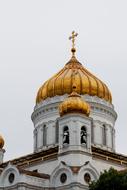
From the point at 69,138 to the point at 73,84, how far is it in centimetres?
716

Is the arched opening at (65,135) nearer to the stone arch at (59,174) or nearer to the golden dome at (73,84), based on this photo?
the stone arch at (59,174)

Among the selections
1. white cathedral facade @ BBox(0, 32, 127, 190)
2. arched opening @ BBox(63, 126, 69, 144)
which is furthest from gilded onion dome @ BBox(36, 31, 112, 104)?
arched opening @ BBox(63, 126, 69, 144)

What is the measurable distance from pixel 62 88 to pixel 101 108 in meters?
3.44

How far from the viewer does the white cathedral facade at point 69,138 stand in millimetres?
41562

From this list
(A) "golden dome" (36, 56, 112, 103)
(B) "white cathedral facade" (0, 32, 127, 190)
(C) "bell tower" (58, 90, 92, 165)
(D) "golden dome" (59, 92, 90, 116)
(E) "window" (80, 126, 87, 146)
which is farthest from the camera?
(A) "golden dome" (36, 56, 112, 103)

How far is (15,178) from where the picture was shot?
138 feet

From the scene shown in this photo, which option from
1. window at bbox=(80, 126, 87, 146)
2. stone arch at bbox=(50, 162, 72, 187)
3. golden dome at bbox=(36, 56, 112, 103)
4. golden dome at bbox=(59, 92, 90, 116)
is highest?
golden dome at bbox=(36, 56, 112, 103)

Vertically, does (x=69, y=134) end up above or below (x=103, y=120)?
below

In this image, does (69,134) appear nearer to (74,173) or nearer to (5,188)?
(74,173)

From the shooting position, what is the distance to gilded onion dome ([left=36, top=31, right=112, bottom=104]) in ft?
161

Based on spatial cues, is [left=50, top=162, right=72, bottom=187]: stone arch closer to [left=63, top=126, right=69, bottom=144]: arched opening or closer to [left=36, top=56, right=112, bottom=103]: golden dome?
[left=63, top=126, right=69, bottom=144]: arched opening

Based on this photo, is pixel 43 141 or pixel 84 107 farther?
pixel 43 141

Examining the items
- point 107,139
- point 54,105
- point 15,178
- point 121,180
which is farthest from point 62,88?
point 121,180

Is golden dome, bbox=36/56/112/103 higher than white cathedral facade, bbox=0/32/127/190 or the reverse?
higher
